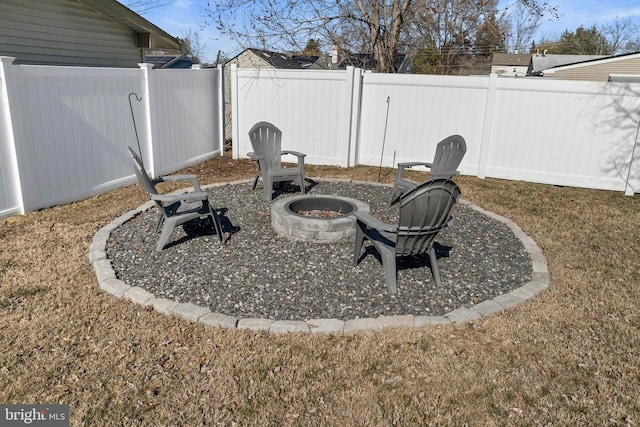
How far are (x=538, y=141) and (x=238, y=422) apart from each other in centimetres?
688

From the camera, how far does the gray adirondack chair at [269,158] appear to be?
19.6 ft

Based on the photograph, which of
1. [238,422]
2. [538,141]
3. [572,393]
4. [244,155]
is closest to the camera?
[238,422]

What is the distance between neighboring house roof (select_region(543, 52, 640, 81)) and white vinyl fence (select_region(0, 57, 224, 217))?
50.0 feet

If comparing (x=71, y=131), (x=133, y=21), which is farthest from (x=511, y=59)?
(x=71, y=131)

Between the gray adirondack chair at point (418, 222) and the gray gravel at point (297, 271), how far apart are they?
0.80 ft

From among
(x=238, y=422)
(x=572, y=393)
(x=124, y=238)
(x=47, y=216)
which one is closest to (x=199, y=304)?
(x=238, y=422)

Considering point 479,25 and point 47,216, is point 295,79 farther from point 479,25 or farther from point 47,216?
point 479,25

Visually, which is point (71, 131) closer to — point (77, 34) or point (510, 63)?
point (77, 34)

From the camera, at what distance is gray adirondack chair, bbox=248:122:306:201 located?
19.6 feet

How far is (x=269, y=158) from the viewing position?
Answer: 6.41 m

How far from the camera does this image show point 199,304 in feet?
11.0

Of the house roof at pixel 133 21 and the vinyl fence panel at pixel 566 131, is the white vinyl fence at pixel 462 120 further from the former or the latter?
the house roof at pixel 133 21

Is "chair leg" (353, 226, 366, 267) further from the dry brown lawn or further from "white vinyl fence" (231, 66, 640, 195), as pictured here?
"white vinyl fence" (231, 66, 640, 195)

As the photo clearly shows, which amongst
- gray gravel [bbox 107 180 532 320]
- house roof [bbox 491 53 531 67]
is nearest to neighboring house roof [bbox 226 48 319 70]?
gray gravel [bbox 107 180 532 320]
